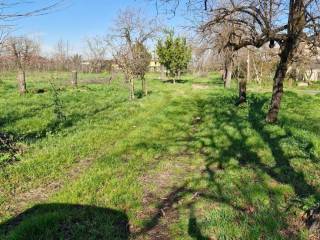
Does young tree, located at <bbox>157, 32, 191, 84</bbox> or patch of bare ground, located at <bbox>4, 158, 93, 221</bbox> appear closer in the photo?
patch of bare ground, located at <bbox>4, 158, 93, 221</bbox>

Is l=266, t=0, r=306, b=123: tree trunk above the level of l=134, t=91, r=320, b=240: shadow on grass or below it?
above

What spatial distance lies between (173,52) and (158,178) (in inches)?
1897

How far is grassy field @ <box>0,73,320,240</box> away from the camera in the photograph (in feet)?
19.3

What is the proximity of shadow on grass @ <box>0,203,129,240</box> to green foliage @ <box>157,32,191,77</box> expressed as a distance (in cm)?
4944

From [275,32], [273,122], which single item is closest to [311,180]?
[273,122]

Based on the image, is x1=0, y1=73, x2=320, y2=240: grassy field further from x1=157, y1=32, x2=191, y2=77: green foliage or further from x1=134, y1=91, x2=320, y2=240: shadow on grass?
x1=157, y1=32, x2=191, y2=77: green foliage

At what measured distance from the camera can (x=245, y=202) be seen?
6789 mm

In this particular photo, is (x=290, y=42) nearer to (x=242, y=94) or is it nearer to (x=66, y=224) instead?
(x=242, y=94)

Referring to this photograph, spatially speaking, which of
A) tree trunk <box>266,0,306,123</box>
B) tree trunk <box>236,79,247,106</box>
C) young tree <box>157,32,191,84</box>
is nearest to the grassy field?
tree trunk <box>266,0,306,123</box>

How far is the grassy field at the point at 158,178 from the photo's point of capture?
589 cm

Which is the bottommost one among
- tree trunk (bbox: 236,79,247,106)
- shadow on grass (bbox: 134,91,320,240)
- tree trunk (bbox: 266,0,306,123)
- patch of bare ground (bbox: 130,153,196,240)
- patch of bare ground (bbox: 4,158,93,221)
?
patch of bare ground (bbox: 4,158,93,221)

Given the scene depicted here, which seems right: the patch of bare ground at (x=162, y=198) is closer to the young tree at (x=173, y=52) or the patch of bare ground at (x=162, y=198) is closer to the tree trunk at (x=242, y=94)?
the tree trunk at (x=242, y=94)

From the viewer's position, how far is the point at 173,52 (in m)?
55.5

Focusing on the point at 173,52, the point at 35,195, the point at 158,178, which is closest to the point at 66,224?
the point at 35,195
